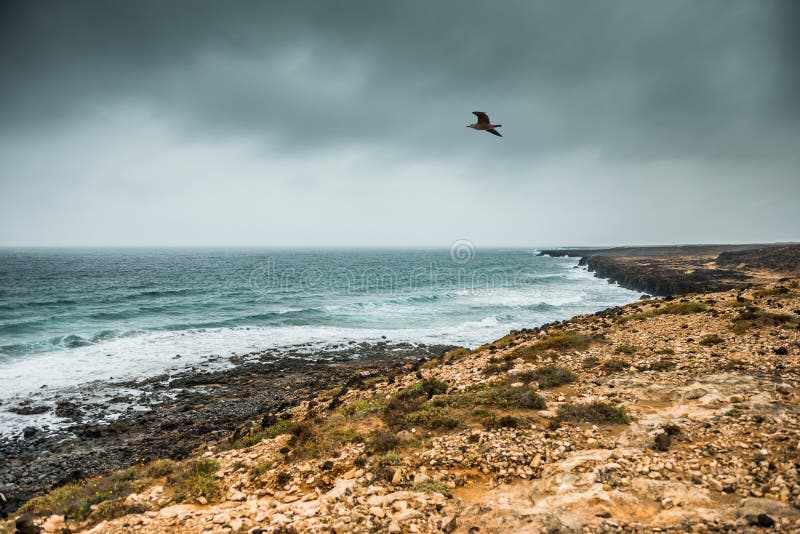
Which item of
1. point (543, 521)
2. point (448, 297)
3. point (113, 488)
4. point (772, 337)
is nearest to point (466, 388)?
point (543, 521)

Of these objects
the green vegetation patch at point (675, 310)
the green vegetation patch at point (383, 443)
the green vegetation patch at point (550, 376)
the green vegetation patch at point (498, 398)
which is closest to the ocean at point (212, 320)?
the green vegetation patch at point (675, 310)

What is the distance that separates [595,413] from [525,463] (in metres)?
2.74

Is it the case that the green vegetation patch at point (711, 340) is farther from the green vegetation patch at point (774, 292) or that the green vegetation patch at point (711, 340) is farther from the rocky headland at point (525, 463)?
the green vegetation patch at point (774, 292)

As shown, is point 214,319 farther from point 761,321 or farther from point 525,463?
point 761,321

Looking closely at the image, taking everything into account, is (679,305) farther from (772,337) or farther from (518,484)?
(518,484)

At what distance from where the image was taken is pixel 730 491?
5.26 metres

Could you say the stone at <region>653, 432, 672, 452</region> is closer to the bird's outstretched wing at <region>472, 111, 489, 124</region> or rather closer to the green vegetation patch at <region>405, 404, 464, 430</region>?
the green vegetation patch at <region>405, 404, 464, 430</region>

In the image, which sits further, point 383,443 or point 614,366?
point 614,366

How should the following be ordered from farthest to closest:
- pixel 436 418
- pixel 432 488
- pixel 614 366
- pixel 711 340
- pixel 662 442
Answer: pixel 711 340 < pixel 614 366 < pixel 436 418 < pixel 662 442 < pixel 432 488

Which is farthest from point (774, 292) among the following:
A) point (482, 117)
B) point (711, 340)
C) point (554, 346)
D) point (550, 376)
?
point (482, 117)

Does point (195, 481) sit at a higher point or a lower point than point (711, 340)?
lower

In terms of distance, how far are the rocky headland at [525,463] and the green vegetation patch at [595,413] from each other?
0.05m

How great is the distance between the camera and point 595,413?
27.9ft

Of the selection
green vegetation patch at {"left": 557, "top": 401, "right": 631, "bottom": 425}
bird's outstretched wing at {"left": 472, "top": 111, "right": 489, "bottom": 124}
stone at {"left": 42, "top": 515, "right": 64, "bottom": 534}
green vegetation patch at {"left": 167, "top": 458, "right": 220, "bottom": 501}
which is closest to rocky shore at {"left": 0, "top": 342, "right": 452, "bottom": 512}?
green vegetation patch at {"left": 167, "top": 458, "right": 220, "bottom": 501}
